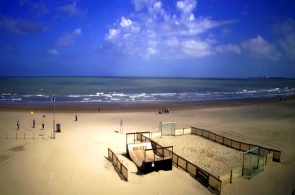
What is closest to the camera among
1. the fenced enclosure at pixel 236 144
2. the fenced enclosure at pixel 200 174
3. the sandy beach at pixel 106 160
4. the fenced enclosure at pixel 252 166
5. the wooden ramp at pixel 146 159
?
the fenced enclosure at pixel 200 174

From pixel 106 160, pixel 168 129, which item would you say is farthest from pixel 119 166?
pixel 168 129

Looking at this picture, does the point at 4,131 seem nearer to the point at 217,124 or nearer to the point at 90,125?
the point at 90,125

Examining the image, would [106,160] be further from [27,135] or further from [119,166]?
[27,135]

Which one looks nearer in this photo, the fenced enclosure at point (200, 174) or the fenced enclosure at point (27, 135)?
the fenced enclosure at point (200, 174)

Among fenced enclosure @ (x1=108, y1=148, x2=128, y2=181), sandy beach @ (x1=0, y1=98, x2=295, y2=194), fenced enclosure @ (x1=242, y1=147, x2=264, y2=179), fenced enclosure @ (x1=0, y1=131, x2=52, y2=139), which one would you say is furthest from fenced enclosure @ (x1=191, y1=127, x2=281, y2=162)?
fenced enclosure @ (x1=0, y1=131, x2=52, y2=139)

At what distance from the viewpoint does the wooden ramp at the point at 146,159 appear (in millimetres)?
16109

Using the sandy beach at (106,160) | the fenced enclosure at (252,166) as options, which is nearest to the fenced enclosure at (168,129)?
the sandy beach at (106,160)

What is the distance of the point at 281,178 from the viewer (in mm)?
15742

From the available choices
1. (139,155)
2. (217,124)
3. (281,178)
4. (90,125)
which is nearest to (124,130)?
(90,125)

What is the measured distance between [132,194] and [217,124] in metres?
23.5

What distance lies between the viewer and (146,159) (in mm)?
17797

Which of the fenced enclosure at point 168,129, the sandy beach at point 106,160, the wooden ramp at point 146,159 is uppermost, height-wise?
the fenced enclosure at point 168,129

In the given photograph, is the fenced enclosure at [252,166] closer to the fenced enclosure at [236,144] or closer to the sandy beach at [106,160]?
the sandy beach at [106,160]

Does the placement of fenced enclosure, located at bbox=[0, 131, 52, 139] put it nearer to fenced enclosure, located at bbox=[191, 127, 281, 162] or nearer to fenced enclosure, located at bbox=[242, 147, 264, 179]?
fenced enclosure, located at bbox=[191, 127, 281, 162]
